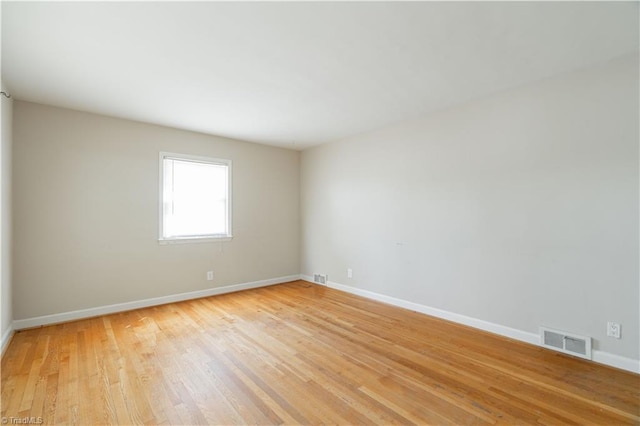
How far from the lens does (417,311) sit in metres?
3.60

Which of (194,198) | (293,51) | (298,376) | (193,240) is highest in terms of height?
(293,51)

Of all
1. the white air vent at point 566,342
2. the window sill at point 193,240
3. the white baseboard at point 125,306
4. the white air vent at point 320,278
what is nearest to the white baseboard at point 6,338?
the white baseboard at point 125,306

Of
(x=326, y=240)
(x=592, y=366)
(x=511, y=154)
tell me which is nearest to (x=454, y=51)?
(x=511, y=154)

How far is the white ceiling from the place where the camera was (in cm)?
179

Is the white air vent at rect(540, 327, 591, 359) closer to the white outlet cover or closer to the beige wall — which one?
the white outlet cover

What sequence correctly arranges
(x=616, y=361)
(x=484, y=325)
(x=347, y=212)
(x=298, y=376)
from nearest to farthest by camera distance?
1. (x=298, y=376)
2. (x=616, y=361)
3. (x=484, y=325)
4. (x=347, y=212)

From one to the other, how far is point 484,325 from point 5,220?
500cm

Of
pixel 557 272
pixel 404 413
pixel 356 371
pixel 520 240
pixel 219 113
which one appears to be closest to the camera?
pixel 404 413

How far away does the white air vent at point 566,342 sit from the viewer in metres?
2.40

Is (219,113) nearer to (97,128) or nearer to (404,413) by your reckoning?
(97,128)

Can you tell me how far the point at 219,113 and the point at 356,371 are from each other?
3226 millimetres

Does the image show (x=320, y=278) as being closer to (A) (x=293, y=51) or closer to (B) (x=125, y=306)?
(B) (x=125, y=306)

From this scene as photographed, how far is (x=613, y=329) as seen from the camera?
229 cm

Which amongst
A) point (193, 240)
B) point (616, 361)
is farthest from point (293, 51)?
point (616, 361)
